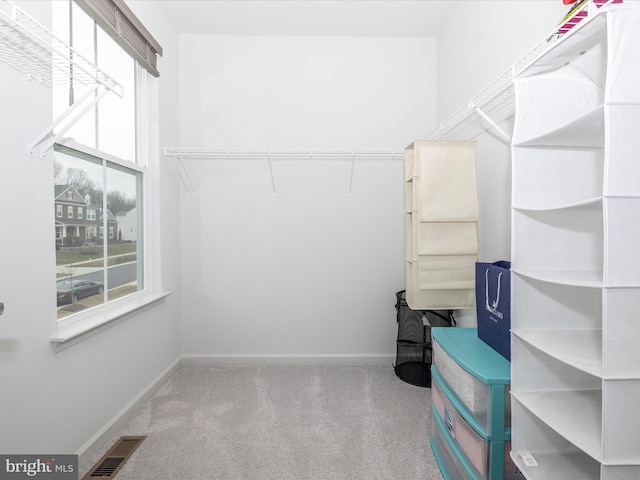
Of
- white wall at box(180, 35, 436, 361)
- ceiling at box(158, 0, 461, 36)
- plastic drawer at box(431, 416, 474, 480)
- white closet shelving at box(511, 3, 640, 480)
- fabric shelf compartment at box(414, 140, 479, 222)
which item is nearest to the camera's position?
white closet shelving at box(511, 3, 640, 480)

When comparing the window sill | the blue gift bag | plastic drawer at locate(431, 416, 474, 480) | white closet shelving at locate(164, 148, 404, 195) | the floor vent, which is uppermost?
white closet shelving at locate(164, 148, 404, 195)

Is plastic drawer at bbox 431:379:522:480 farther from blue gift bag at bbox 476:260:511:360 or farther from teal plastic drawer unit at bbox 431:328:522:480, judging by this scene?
blue gift bag at bbox 476:260:511:360

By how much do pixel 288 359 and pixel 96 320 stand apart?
60.5 inches

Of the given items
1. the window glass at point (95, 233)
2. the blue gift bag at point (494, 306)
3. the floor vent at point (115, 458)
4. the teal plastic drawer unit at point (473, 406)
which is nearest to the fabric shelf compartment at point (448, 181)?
the blue gift bag at point (494, 306)

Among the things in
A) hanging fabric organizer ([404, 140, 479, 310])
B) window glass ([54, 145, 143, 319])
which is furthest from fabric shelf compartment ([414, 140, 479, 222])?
window glass ([54, 145, 143, 319])

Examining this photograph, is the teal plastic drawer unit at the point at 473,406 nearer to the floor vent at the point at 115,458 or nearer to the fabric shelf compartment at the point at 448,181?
the fabric shelf compartment at the point at 448,181

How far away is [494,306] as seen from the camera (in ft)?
4.98

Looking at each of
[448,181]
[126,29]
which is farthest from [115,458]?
[126,29]

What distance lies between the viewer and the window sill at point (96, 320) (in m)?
1.58

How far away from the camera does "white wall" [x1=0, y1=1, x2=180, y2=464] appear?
1.33m

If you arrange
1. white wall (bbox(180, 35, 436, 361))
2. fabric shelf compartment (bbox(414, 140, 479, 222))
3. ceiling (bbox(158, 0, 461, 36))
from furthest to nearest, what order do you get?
white wall (bbox(180, 35, 436, 361)) < ceiling (bbox(158, 0, 461, 36)) < fabric shelf compartment (bbox(414, 140, 479, 222))

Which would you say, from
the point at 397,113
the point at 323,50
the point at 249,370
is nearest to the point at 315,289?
the point at 249,370

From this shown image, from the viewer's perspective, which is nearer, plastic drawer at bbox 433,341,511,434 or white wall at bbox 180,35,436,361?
plastic drawer at bbox 433,341,511,434

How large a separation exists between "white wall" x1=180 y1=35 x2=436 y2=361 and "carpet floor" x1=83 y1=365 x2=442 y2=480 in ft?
1.29
